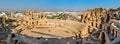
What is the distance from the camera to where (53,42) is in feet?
42.0

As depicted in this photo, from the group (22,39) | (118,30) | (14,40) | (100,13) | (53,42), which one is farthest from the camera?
(100,13)

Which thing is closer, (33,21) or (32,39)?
(32,39)

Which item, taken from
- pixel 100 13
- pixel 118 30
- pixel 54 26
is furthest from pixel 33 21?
pixel 118 30

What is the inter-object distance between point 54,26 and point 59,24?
1.03 metres

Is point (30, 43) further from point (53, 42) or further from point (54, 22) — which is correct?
point (54, 22)

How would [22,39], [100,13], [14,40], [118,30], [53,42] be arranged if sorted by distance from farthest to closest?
[100,13] → [118,30] → [22,39] → [14,40] → [53,42]

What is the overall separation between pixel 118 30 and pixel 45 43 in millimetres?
14346

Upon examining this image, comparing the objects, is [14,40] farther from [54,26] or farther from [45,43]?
[54,26]

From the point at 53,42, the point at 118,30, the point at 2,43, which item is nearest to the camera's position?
the point at 53,42

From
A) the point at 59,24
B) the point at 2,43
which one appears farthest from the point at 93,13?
the point at 2,43

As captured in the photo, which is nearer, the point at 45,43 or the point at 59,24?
the point at 45,43

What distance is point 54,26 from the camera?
37.3 metres

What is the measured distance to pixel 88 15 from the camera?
123 ft

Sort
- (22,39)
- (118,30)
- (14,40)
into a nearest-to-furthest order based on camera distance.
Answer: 1. (14,40)
2. (22,39)
3. (118,30)
